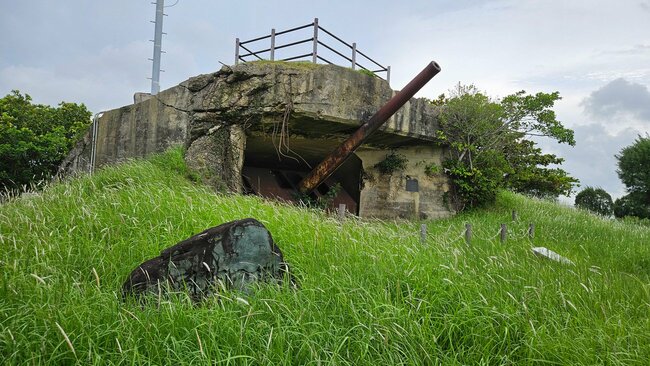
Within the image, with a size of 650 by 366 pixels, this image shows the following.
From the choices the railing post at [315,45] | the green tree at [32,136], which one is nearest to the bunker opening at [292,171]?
the railing post at [315,45]

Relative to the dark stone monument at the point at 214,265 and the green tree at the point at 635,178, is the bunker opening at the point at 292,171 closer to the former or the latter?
the dark stone monument at the point at 214,265

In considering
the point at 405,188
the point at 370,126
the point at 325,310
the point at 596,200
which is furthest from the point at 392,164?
the point at 596,200

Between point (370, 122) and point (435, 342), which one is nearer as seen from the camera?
point (435, 342)

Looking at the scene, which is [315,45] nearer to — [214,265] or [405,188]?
[405,188]

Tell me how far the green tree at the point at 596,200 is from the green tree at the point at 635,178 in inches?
29.0

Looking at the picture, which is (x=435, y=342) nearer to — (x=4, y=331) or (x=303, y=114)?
(x=4, y=331)

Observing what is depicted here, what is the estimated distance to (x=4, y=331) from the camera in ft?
7.29

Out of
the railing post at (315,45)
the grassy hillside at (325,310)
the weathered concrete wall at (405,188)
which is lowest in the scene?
the grassy hillside at (325,310)

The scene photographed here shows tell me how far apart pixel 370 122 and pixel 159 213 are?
14.2ft

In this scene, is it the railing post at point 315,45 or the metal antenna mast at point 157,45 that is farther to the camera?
the metal antenna mast at point 157,45

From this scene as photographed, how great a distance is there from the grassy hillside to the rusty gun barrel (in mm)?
3454

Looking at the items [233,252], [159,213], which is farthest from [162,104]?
[233,252]

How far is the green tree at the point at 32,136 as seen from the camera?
16.6 metres

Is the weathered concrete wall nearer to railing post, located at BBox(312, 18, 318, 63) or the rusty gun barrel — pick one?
the rusty gun barrel
